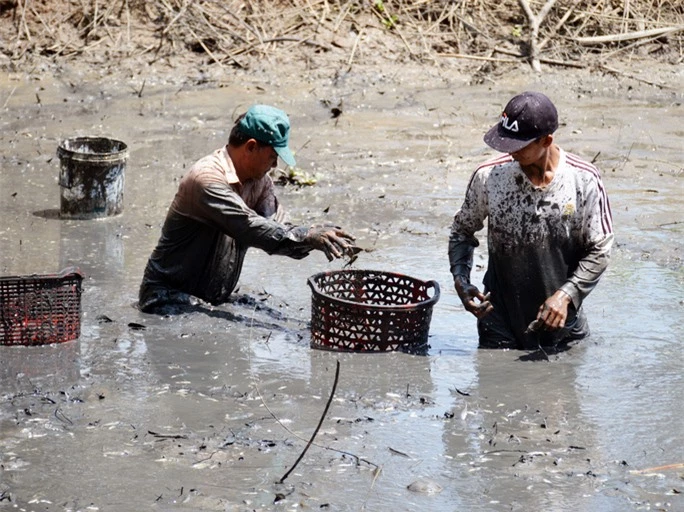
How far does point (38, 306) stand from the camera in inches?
238

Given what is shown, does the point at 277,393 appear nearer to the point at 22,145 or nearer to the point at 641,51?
the point at 22,145

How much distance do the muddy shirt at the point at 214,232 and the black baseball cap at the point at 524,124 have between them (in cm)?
129

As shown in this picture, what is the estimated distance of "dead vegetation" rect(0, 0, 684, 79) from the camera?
13148 millimetres

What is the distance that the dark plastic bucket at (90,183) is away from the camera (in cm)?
898

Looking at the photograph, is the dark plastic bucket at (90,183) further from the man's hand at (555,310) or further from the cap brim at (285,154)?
the man's hand at (555,310)

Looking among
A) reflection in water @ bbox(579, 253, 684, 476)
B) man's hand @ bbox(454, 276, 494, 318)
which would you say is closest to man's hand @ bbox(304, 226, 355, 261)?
man's hand @ bbox(454, 276, 494, 318)

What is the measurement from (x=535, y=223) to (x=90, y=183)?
441 cm

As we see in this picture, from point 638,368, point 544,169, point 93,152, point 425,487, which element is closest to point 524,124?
point 544,169

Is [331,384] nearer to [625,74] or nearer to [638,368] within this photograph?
[638,368]

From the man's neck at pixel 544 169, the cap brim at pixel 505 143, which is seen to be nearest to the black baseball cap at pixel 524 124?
the cap brim at pixel 505 143

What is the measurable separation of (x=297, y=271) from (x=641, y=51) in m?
8.20

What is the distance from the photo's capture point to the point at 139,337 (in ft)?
21.1

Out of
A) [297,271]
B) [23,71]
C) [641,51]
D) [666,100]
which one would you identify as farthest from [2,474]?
[641,51]

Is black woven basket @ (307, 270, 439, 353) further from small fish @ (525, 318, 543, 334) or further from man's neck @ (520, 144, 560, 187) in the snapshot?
man's neck @ (520, 144, 560, 187)
